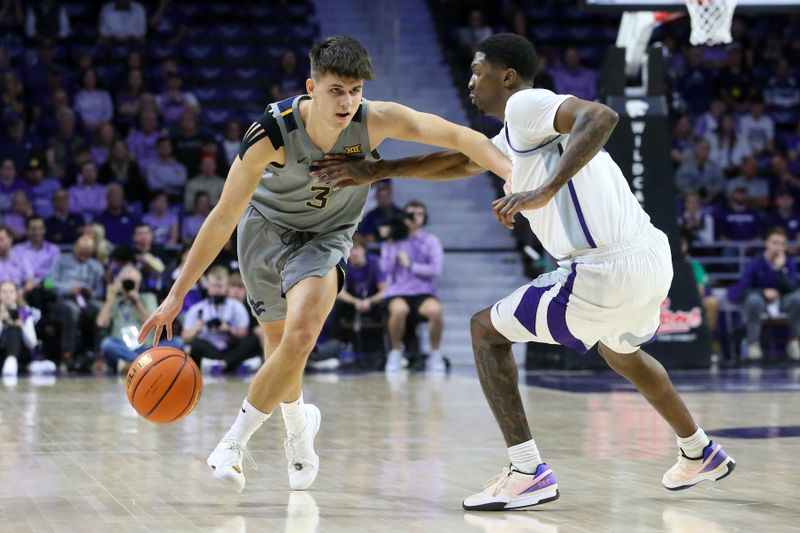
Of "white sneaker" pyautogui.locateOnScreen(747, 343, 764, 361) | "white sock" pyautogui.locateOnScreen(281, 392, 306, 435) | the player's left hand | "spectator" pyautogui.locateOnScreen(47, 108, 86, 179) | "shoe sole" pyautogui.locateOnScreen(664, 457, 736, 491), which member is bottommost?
"white sneaker" pyautogui.locateOnScreen(747, 343, 764, 361)

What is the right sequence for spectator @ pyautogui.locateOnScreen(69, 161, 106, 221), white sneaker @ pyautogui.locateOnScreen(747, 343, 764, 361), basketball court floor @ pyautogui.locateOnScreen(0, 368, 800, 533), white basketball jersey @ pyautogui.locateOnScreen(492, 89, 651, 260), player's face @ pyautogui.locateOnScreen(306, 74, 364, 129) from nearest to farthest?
basketball court floor @ pyautogui.locateOnScreen(0, 368, 800, 533), white basketball jersey @ pyautogui.locateOnScreen(492, 89, 651, 260), player's face @ pyautogui.locateOnScreen(306, 74, 364, 129), white sneaker @ pyautogui.locateOnScreen(747, 343, 764, 361), spectator @ pyautogui.locateOnScreen(69, 161, 106, 221)

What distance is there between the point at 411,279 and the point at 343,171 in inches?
331

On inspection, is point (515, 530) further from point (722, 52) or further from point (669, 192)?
point (722, 52)

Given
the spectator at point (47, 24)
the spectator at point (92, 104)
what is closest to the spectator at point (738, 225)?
the spectator at point (92, 104)

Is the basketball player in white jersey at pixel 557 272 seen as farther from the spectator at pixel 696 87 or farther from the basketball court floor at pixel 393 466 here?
the spectator at pixel 696 87

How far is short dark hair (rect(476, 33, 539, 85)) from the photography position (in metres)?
4.79

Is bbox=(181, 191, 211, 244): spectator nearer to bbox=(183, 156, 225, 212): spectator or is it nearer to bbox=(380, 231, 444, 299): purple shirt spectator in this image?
bbox=(183, 156, 225, 212): spectator

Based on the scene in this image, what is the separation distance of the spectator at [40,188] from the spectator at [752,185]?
340 inches

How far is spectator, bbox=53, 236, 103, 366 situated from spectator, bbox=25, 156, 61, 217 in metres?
1.73

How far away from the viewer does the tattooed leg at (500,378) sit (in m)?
4.82

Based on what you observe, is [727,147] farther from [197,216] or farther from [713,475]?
[713,475]

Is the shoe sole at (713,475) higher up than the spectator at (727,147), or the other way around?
the spectator at (727,147)

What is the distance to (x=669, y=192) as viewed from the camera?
39.7ft

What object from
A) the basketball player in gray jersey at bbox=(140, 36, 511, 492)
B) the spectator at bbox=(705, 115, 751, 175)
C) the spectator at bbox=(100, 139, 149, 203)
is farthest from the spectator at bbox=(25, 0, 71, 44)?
the basketball player in gray jersey at bbox=(140, 36, 511, 492)
